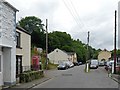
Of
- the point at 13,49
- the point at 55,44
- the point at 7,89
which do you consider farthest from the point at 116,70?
the point at 55,44

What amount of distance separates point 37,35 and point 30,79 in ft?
221

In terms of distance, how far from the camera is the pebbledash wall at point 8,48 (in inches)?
773

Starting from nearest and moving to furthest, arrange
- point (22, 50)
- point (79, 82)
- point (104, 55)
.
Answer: point (79, 82) → point (22, 50) → point (104, 55)

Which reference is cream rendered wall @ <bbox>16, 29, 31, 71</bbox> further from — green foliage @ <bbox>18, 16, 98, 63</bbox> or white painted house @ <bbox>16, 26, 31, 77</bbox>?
green foliage @ <bbox>18, 16, 98, 63</bbox>

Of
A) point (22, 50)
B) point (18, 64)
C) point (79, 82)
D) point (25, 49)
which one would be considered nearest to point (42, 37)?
point (25, 49)

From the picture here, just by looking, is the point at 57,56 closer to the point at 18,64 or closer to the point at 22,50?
the point at 22,50

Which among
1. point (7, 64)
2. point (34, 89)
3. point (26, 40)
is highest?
point (26, 40)

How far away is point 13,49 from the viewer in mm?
21578

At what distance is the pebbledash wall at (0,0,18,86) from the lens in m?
19.6

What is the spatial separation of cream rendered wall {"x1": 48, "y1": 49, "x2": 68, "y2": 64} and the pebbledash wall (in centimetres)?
8026

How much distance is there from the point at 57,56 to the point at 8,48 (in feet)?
270

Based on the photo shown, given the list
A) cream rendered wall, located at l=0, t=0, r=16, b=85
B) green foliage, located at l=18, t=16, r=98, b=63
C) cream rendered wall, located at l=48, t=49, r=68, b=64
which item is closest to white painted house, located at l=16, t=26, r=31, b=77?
cream rendered wall, located at l=0, t=0, r=16, b=85

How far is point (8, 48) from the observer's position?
2083 cm

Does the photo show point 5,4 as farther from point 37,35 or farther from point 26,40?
point 37,35
